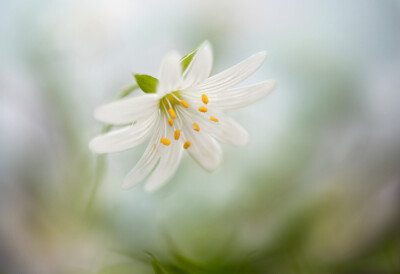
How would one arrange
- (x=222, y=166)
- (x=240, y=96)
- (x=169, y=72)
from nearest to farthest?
1. (x=169, y=72)
2. (x=240, y=96)
3. (x=222, y=166)

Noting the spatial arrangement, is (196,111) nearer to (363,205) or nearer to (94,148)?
(94,148)

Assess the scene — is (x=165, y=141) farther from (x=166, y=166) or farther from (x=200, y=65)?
(x=200, y=65)

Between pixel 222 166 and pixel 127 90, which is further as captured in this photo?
pixel 222 166

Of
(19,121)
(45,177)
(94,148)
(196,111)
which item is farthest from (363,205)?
(19,121)

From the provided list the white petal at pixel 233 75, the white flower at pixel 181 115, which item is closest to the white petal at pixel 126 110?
the white flower at pixel 181 115

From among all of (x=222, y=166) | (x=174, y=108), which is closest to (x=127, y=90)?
(x=174, y=108)

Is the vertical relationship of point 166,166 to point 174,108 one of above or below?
below
